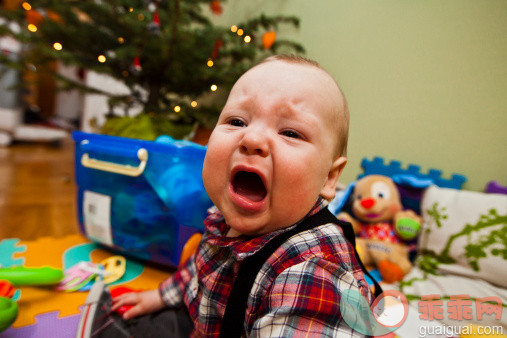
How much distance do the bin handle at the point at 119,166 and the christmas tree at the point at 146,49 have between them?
10.0 inches

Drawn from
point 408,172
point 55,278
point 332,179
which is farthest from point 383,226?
point 55,278

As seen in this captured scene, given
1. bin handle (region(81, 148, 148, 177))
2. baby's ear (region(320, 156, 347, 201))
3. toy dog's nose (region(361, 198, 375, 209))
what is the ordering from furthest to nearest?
1. toy dog's nose (region(361, 198, 375, 209))
2. bin handle (region(81, 148, 148, 177))
3. baby's ear (region(320, 156, 347, 201))

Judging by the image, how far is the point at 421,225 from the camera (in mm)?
808

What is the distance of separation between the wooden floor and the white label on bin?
24 centimetres

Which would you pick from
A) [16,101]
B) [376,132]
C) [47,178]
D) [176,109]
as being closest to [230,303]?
[376,132]

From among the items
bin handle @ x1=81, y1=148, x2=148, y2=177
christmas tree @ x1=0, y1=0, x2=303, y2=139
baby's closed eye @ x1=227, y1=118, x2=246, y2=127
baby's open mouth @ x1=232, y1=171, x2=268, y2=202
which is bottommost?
bin handle @ x1=81, y1=148, x2=148, y2=177

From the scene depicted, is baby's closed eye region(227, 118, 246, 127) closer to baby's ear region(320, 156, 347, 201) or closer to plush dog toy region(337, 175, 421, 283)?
baby's ear region(320, 156, 347, 201)

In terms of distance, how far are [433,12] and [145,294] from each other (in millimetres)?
1115

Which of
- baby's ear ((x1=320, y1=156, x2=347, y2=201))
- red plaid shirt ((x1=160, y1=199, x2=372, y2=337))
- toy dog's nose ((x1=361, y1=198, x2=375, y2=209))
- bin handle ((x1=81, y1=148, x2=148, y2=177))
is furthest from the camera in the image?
toy dog's nose ((x1=361, y1=198, x2=375, y2=209))

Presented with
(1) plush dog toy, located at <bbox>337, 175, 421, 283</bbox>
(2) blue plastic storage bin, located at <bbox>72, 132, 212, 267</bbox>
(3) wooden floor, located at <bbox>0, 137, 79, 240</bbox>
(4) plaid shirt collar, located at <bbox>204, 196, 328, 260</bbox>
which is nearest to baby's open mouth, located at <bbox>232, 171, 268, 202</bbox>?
(4) plaid shirt collar, located at <bbox>204, 196, 328, 260</bbox>

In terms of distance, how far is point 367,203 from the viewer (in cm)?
84

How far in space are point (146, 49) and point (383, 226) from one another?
1.00 meters

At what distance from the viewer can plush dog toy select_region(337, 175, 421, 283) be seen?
785 millimetres

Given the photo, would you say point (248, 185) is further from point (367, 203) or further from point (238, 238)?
point (367, 203)
